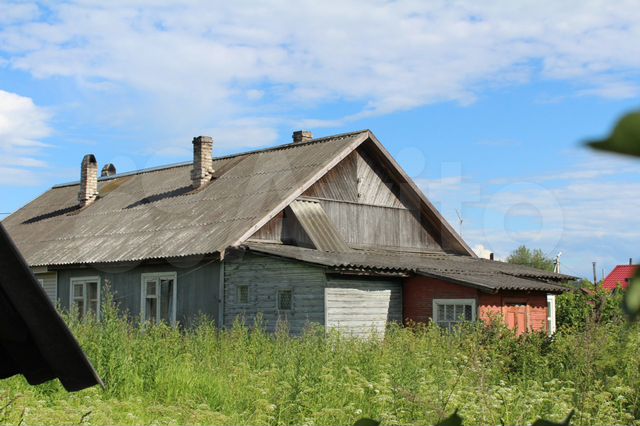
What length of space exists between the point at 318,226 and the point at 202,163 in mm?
6239

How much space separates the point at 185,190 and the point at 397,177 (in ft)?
23.2

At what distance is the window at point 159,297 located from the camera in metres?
21.0

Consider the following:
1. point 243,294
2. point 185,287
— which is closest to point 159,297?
point 185,287

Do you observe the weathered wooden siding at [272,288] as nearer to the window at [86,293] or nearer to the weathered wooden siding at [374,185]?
the weathered wooden siding at [374,185]

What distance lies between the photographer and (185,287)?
20.6m

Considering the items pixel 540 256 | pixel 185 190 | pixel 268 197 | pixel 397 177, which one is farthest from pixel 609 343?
pixel 540 256

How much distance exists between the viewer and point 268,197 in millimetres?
20938

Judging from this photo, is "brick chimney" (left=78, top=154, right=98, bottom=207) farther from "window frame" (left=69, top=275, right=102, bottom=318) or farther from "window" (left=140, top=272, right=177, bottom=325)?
"window" (left=140, top=272, right=177, bottom=325)

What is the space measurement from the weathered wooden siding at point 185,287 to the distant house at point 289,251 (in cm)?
3

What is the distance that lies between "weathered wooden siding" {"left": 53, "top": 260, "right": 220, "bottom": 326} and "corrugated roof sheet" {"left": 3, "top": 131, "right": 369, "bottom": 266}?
2.08 ft

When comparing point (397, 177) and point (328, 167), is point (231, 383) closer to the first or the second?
point (328, 167)

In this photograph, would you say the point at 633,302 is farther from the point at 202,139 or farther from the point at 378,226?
the point at 202,139

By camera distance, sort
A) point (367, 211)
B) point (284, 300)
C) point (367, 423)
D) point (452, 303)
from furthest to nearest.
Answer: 1. point (367, 211)
2. point (452, 303)
3. point (284, 300)
4. point (367, 423)

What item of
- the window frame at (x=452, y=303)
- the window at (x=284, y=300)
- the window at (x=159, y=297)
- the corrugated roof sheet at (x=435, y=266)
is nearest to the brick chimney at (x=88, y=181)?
the window at (x=159, y=297)
